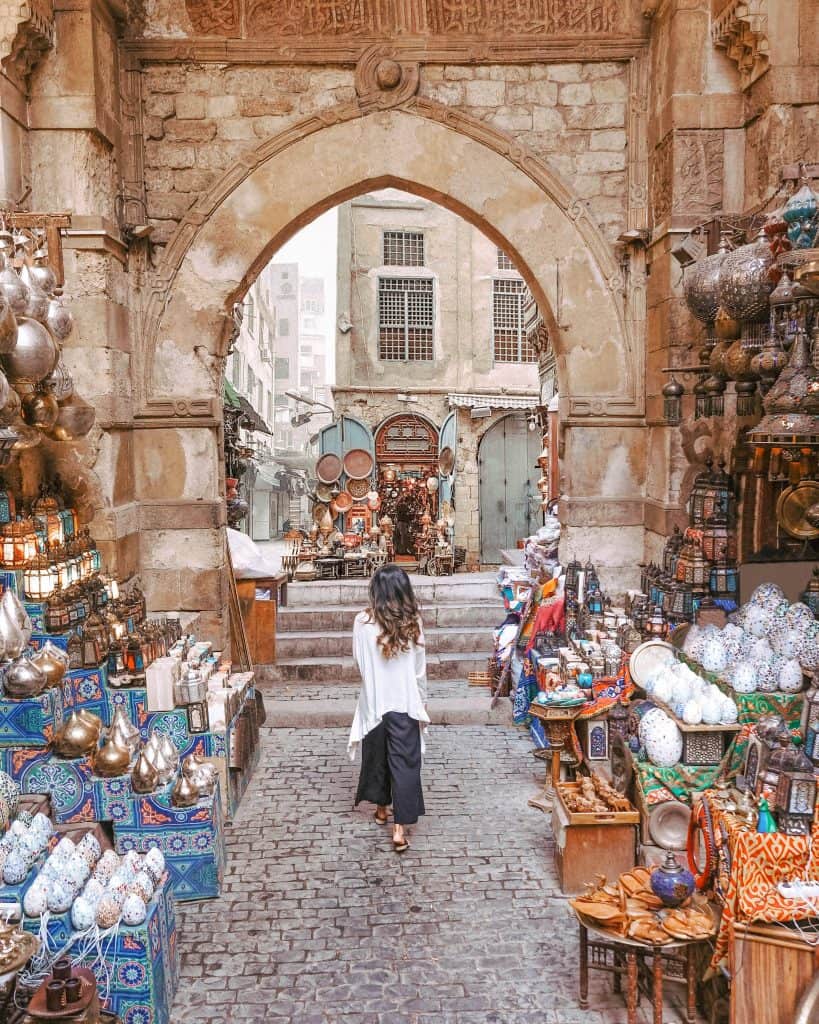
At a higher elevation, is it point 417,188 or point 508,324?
point 508,324

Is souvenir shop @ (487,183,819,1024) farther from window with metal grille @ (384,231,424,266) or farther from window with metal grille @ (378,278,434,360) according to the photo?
window with metal grille @ (384,231,424,266)

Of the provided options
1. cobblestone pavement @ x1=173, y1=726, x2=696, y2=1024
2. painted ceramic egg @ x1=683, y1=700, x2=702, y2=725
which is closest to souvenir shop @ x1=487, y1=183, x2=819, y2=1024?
painted ceramic egg @ x1=683, y1=700, x2=702, y2=725

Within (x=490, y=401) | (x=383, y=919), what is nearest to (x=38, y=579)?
(x=383, y=919)

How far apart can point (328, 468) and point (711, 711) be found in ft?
42.2

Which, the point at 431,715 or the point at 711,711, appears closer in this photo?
the point at 711,711

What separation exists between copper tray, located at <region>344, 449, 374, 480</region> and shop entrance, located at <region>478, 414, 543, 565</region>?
2592mm

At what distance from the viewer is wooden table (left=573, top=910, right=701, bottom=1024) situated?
3.36 metres

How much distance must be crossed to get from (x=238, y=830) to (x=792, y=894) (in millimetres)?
3348

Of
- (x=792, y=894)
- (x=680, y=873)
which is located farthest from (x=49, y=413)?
(x=792, y=894)

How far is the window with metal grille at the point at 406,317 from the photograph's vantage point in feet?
65.3

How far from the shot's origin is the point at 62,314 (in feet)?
16.1

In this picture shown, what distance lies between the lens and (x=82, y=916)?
3484 mm

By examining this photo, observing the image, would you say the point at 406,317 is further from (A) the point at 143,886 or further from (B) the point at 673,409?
(A) the point at 143,886

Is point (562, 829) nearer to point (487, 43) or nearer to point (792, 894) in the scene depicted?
point (792, 894)
